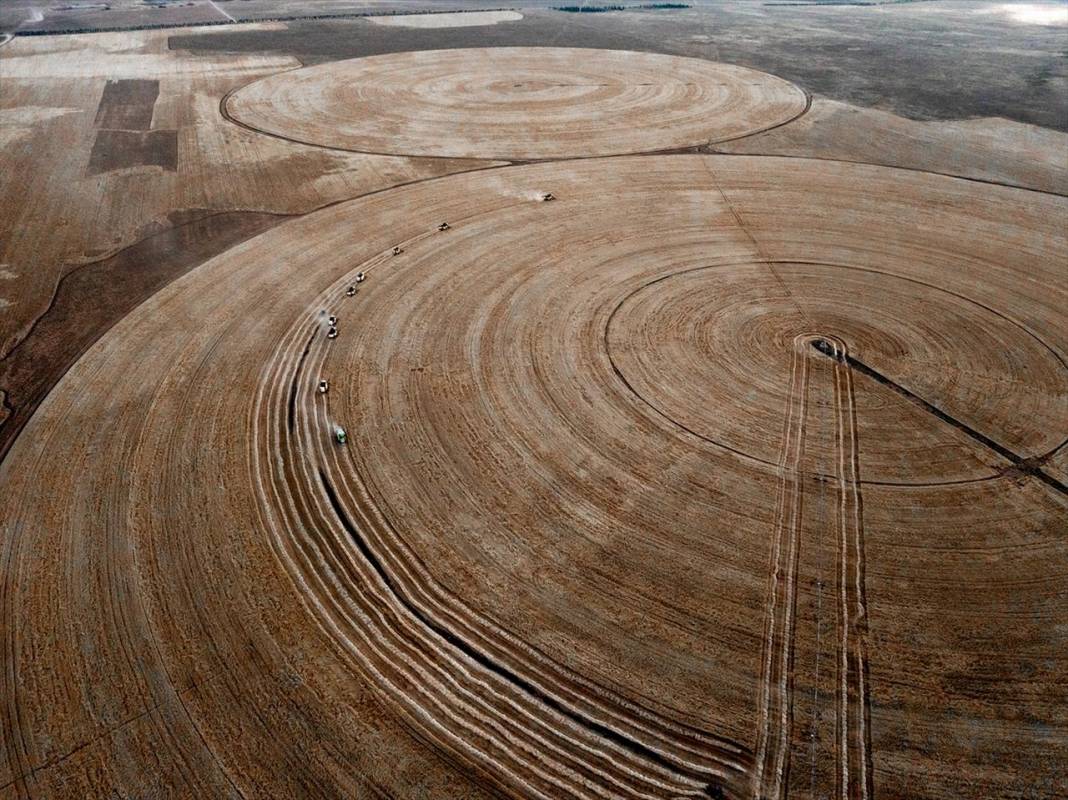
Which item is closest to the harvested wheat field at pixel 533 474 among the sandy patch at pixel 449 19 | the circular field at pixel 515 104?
the circular field at pixel 515 104

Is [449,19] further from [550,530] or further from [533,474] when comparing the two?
[550,530]

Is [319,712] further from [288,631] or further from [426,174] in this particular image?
[426,174]

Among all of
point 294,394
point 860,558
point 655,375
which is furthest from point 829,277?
point 294,394

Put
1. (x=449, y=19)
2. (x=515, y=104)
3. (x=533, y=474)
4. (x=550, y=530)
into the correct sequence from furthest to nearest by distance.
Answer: (x=449, y=19)
(x=515, y=104)
(x=533, y=474)
(x=550, y=530)

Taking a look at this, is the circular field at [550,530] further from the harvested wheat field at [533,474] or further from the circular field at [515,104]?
the circular field at [515,104]

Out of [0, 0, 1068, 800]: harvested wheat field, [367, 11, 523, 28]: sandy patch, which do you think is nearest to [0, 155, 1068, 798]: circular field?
[0, 0, 1068, 800]: harvested wheat field

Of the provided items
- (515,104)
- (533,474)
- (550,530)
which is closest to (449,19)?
(515,104)
